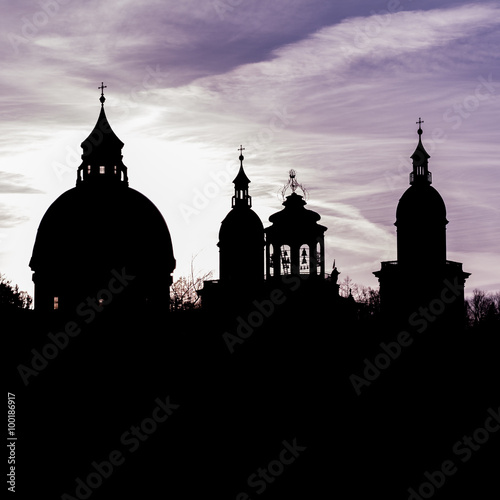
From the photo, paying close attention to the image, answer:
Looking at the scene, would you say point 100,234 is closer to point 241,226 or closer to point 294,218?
point 241,226

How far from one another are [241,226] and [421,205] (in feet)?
39.3

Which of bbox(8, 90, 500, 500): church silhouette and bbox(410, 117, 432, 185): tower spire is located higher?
bbox(410, 117, 432, 185): tower spire

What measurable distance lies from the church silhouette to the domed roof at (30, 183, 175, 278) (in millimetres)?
101

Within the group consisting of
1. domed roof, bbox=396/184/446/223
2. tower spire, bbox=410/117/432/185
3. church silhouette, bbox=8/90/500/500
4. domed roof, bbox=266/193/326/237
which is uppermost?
tower spire, bbox=410/117/432/185

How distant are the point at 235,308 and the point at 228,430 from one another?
77.5 ft

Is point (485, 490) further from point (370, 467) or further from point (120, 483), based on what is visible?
point (120, 483)

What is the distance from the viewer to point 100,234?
60.2m

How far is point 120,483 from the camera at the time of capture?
30500mm

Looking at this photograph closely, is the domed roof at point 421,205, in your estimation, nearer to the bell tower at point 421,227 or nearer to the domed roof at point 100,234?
the bell tower at point 421,227

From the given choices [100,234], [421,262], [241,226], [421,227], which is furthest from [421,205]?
[100,234]

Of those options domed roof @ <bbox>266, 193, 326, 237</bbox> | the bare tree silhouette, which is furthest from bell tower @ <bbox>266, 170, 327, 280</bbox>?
the bare tree silhouette

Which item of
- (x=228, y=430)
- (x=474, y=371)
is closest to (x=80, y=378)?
(x=228, y=430)

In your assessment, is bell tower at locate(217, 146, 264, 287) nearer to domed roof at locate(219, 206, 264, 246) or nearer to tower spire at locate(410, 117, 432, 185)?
domed roof at locate(219, 206, 264, 246)

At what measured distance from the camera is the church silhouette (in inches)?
1232
